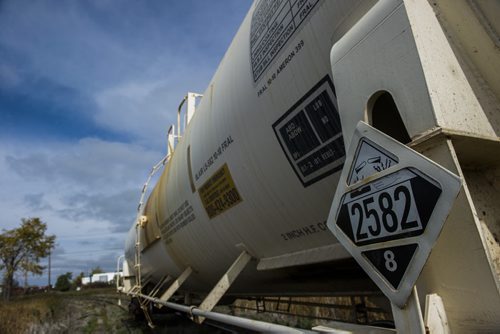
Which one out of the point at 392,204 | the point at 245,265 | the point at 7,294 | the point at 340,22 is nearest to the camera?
the point at 392,204

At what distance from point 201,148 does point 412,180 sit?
306 cm

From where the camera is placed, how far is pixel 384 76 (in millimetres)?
1339

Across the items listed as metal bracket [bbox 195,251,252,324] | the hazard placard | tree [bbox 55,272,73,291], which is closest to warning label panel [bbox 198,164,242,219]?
metal bracket [bbox 195,251,252,324]

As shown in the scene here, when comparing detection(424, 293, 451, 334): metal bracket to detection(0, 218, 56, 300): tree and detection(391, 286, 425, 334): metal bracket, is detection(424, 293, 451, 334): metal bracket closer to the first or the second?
detection(391, 286, 425, 334): metal bracket

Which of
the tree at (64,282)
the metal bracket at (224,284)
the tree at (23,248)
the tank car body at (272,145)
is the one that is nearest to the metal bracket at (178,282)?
the tank car body at (272,145)

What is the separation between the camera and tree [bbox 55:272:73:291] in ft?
253

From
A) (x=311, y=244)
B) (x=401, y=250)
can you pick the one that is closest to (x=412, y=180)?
(x=401, y=250)

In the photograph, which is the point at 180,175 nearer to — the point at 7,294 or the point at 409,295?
the point at 409,295

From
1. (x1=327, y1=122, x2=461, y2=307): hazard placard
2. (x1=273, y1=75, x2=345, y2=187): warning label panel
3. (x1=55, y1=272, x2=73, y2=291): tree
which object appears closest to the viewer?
(x1=327, y1=122, x2=461, y2=307): hazard placard

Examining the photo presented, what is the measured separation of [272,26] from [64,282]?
92587 millimetres

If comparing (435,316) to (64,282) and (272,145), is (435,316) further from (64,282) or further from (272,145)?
(64,282)

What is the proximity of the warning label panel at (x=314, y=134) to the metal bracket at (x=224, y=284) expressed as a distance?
1.46m

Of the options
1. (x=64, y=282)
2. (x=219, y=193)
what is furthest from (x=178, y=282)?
(x=64, y=282)

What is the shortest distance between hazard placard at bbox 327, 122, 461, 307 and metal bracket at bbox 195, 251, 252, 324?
2226 mm
